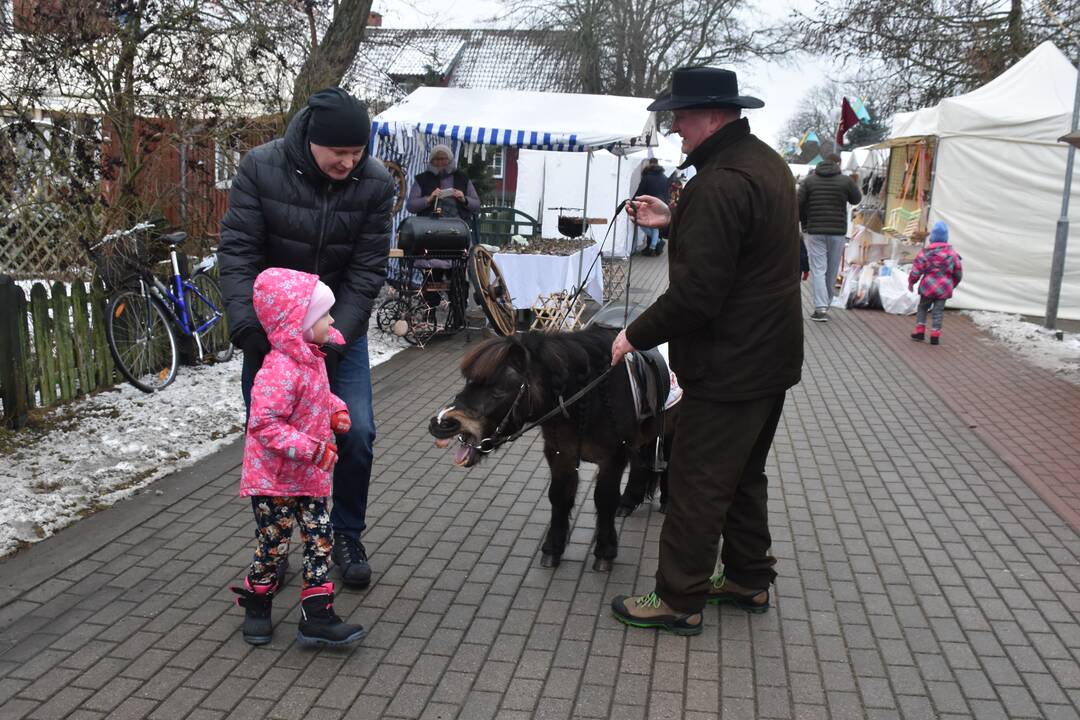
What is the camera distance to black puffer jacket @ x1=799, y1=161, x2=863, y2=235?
12805mm

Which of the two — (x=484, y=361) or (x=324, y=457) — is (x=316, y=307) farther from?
(x=484, y=361)

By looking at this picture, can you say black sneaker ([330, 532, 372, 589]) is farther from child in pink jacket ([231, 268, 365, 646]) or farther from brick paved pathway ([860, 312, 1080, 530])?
brick paved pathway ([860, 312, 1080, 530])

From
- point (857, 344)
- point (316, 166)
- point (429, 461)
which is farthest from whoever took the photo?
point (857, 344)

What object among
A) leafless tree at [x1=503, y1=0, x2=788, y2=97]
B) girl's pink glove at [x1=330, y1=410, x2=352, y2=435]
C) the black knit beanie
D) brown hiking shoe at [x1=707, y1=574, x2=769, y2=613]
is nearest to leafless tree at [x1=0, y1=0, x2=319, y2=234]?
the black knit beanie

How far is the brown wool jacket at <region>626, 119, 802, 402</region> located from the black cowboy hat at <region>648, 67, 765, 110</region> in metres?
0.11

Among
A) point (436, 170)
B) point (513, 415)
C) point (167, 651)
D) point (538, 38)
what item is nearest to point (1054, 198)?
point (436, 170)

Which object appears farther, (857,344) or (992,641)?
(857,344)

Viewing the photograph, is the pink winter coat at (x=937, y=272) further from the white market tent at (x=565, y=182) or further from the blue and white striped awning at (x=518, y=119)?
the white market tent at (x=565, y=182)

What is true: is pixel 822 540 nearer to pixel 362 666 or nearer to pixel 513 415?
pixel 513 415

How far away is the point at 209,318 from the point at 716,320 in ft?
19.6

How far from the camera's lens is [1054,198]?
13.2 metres

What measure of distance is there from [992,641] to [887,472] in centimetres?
251

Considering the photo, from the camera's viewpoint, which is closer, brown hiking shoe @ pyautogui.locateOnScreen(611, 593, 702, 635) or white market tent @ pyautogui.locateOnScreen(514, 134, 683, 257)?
brown hiking shoe @ pyautogui.locateOnScreen(611, 593, 702, 635)

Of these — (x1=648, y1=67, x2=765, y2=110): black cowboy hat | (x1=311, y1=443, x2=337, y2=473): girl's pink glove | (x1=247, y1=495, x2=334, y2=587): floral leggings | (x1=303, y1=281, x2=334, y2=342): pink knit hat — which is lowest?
(x1=247, y1=495, x2=334, y2=587): floral leggings
